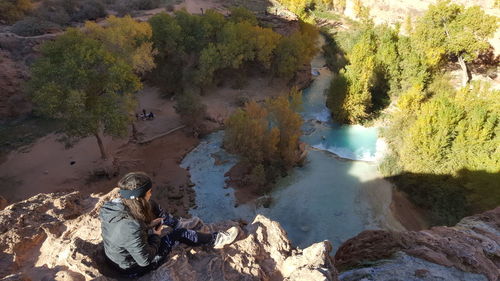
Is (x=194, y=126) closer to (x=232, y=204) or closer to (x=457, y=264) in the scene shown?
(x=232, y=204)

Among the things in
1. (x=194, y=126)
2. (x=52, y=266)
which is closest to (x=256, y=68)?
(x=194, y=126)

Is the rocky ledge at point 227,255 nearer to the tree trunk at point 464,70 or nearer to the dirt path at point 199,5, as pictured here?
the tree trunk at point 464,70

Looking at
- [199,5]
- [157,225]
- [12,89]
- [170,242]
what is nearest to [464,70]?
[170,242]

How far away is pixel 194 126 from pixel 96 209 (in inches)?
637

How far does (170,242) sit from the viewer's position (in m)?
5.99

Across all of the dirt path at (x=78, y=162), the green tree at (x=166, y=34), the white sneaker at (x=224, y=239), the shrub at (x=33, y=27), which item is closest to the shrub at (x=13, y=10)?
the shrub at (x=33, y=27)

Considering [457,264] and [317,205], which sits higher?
[457,264]

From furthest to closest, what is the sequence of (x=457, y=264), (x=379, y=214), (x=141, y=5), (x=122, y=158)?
(x=141, y=5)
(x=122, y=158)
(x=379, y=214)
(x=457, y=264)

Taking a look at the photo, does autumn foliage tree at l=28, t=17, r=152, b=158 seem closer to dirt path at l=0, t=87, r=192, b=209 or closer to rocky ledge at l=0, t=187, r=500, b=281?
dirt path at l=0, t=87, r=192, b=209

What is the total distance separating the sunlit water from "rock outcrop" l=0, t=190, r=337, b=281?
9.69 m

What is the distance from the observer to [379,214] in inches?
665

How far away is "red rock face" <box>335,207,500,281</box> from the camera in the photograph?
783 cm

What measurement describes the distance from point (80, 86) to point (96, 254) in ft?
42.6

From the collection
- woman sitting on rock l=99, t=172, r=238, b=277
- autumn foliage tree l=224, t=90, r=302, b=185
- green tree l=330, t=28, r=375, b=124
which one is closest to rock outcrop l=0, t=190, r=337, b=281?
woman sitting on rock l=99, t=172, r=238, b=277
